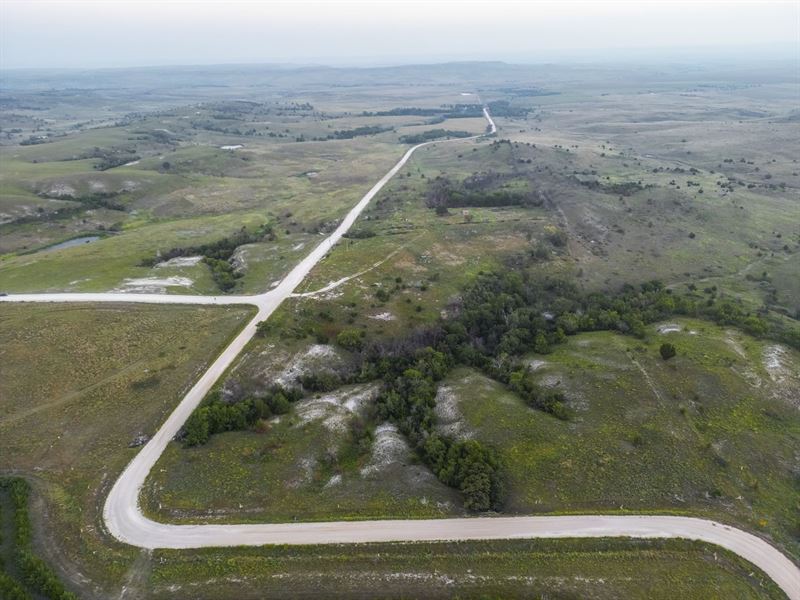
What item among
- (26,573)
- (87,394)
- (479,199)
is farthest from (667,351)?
(479,199)

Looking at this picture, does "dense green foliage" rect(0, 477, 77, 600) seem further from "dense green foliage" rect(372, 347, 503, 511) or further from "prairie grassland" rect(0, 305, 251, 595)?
"dense green foliage" rect(372, 347, 503, 511)

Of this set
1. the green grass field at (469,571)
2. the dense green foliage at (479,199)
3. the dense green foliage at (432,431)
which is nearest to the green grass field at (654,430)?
the dense green foliage at (432,431)

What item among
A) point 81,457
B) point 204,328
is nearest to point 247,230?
point 204,328

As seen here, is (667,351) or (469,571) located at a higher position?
(667,351)

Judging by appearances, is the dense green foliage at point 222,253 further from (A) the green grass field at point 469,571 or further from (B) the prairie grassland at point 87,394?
(A) the green grass field at point 469,571

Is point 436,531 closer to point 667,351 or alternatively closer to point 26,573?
point 26,573
